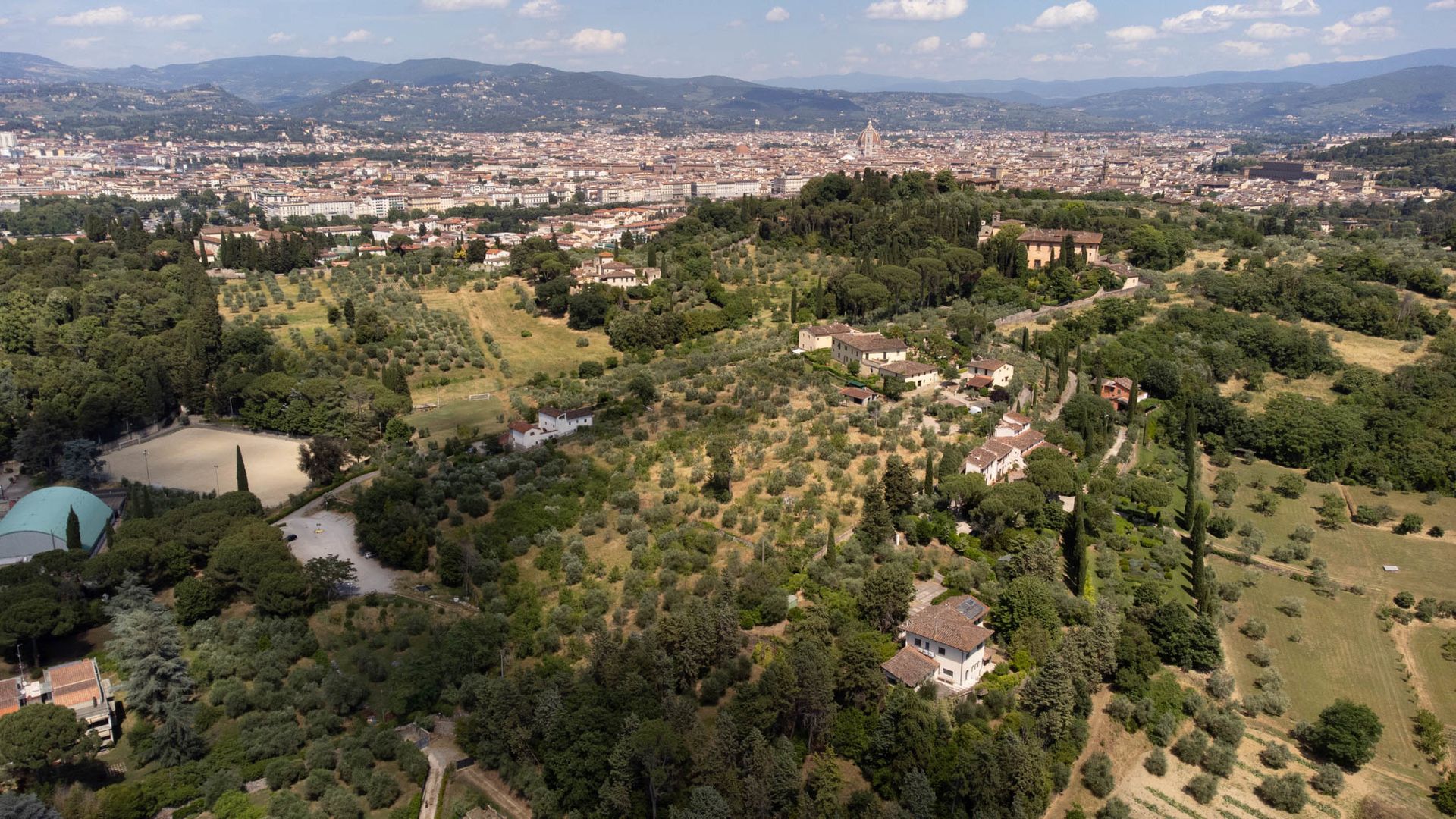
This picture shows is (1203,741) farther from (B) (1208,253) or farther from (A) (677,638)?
(B) (1208,253)

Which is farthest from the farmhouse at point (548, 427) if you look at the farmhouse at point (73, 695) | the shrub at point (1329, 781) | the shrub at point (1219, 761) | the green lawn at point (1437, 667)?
the green lawn at point (1437, 667)

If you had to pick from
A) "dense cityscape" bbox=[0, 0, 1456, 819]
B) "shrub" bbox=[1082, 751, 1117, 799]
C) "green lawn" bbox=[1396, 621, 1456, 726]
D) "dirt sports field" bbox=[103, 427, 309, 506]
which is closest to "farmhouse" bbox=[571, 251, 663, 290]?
"dense cityscape" bbox=[0, 0, 1456, 819]

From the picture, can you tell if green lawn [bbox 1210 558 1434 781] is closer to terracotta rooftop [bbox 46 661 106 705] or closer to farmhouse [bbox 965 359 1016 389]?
farmhouse [bbox 965 359 1016 389]

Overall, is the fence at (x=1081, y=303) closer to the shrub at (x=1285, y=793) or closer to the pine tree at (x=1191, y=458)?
the pine tree at (x=1191, y=458)

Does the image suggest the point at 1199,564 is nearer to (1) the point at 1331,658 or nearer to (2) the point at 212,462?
(1) the point at 1331,658

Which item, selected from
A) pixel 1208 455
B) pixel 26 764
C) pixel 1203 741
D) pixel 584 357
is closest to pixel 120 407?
pixel 584 357

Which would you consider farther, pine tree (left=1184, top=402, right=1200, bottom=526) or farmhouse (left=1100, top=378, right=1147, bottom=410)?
farmhouse (left=1100, top=378, right=1147, bottom=410)
